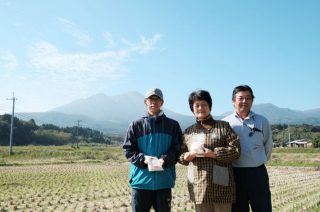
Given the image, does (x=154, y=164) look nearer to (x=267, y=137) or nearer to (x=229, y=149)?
(x=229, y=149)

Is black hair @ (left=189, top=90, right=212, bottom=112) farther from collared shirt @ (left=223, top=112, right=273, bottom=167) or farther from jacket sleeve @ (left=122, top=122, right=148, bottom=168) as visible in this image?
jacket sleeve @ (left=122, top=122, right=148, bottom=168)

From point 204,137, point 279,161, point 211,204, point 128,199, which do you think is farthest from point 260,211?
point 279,161

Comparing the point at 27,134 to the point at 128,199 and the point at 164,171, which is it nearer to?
the point at 128,199

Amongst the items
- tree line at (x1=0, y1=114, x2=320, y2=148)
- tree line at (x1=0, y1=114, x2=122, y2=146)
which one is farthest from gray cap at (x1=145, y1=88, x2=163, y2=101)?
tree line at (x1=0, y1=114, x2=122, y2=146)

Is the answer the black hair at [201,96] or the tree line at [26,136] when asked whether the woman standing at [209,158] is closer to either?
the black hair at [201,96]

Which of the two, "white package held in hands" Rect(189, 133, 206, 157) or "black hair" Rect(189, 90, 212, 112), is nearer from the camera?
"white package held in hands" Rect(189, 133, 206, 157)

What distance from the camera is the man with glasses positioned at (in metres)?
3.19

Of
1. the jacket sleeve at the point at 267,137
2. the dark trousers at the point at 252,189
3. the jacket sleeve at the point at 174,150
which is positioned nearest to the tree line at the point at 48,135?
the jacket sleeve at the point at 267,137

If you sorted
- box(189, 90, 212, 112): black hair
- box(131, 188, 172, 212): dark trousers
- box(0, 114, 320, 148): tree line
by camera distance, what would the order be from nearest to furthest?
1. box(189, 90, 212, 112): black hair
2. box(131, 188, 172, 212): dark trousers
3. box(0, 114, 320, 148): tree line

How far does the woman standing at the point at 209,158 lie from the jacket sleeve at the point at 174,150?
0.08m

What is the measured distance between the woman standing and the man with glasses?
0.15 m

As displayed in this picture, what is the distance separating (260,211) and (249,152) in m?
0.52

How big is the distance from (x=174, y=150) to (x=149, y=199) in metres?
0.50

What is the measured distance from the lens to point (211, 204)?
3066 millimetres
